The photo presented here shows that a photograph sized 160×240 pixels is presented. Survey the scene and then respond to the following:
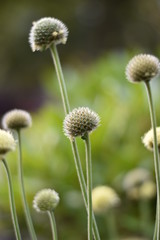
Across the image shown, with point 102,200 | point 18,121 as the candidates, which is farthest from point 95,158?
point 18,121

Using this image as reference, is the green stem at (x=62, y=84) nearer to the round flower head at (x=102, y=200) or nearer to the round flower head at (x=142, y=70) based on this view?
the round flower head at (x=142, y=70)

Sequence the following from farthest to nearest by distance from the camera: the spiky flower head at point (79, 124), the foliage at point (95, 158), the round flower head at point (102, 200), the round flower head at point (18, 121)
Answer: the foliage at point (95, 158), the round flower head at point (102, 200), the round flower head at point (18, 121), the spiky flower head at point (79, 124)

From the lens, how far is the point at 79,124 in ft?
1.92

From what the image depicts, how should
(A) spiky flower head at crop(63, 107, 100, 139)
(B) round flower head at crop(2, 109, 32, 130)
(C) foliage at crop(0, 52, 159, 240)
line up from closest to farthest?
1. (A) spiky flower head at crop(63, 107, 100, 139)
2. (B) round flower head at crop(2, 109, 32, 130)
3. (C) foliage at crop(0, 52, 159, 240)

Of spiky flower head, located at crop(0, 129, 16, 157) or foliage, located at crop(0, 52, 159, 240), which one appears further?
foliage, located at crop(0, 52, 159, 240)

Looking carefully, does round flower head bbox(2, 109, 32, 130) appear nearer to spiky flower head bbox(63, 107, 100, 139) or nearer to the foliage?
spiky flower head bbox(63, 107, 100, 139)

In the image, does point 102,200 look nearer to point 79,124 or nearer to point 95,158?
point 79,124

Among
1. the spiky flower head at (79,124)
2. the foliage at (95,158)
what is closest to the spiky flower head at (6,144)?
the spiky flower head at (79,124)

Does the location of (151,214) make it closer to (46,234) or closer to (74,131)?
(46,234)

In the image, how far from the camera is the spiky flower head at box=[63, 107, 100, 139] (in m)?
0.58

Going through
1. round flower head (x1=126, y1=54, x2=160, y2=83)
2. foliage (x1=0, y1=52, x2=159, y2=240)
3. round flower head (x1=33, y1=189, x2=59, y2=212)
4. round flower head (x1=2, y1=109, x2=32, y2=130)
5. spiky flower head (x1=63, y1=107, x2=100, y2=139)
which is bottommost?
round flower head (x1=33, y1=189, x2=59, y2=212)

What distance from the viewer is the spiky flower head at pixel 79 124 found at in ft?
1.92

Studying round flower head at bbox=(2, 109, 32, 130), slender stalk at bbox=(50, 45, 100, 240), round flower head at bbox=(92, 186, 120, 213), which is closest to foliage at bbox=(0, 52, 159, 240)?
round flower head at bbox=(92, 186, 120, 213)

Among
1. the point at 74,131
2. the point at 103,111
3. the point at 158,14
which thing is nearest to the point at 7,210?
the point at 103,111
